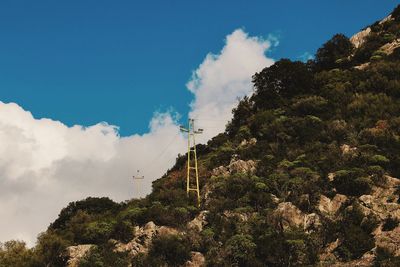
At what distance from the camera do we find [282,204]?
36.4 m

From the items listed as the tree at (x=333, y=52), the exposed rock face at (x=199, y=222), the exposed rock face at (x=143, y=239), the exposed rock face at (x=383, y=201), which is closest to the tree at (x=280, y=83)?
the tree at (x=333, y=52)

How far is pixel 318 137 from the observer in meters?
46.6

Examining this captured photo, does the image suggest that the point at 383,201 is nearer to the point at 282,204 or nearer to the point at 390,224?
the point at 390,224

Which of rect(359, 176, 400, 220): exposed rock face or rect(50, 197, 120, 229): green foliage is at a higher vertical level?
rect(50, 197, 120, 229): green foliage

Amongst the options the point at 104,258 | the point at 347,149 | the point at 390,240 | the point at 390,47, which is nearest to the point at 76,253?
the point at 104,258

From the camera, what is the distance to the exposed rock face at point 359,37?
2987 inches

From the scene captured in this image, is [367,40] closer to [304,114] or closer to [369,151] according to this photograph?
[304,114]

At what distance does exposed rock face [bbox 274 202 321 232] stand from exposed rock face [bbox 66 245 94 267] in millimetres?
14916

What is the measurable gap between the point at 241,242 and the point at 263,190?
7471 millimetres

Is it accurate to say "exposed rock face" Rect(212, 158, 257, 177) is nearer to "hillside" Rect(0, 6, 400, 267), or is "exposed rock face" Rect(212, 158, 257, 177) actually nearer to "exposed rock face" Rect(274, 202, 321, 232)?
"hillside" Rect(0, 6, 400, 267)

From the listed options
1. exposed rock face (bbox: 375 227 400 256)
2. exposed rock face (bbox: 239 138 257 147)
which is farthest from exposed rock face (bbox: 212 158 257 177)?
exposed rock face (bbox: 375 227 400 256)

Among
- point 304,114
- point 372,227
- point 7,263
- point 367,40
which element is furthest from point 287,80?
point 7,263

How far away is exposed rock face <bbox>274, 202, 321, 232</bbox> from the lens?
34.1 meters

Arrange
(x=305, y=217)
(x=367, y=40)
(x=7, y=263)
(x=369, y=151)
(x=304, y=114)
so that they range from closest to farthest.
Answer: (x=305, y=217)
(x=7, y=263)
(x=369, y=151)
(x=304, y=114)
(x=367, y=40)
